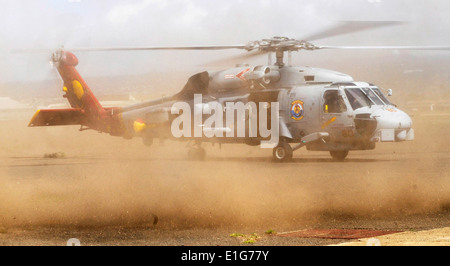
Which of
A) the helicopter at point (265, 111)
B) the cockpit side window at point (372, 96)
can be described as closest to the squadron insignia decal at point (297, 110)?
the helicopter at point (265, 111)

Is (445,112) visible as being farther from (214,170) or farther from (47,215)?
(47,215)

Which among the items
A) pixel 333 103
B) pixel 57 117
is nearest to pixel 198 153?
pixel 57 117

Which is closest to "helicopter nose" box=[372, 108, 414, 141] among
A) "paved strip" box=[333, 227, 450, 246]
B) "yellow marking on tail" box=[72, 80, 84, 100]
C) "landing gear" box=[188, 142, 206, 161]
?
"landing gear" box=[188, 142, 206, 161]

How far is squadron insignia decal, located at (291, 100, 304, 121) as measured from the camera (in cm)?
2225

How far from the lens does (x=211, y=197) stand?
15492mm

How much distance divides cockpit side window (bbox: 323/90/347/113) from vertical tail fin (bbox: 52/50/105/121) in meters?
6.80

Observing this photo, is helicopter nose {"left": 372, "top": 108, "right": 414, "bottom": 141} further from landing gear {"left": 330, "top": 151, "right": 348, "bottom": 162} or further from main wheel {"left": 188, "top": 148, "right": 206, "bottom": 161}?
main wheel {"left": 188, "top": 148, "right": 206, "bottom": 161}

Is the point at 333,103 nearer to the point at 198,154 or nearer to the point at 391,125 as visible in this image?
the point at 391,125

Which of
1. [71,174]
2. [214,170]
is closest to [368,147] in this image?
[214,170]

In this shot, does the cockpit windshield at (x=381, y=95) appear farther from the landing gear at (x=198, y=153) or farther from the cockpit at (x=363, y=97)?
the landing gear at (x=198, y=153)

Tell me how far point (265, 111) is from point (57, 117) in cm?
600

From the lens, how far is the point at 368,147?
2136 centimetres

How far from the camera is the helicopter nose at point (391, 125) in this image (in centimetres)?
2055

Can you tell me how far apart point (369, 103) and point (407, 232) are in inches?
408
